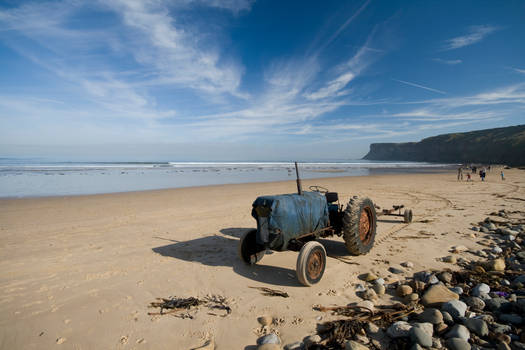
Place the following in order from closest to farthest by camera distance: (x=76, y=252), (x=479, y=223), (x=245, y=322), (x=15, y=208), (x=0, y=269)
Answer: (x=245, y=322)
(x=0, y=269)
(x=76, y=252)
(x=479, y=223)
(x=15, y=208)

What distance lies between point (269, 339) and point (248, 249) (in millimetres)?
2288

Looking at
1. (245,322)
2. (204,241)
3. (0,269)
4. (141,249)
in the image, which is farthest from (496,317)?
(0,269)

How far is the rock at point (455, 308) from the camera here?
3.07m

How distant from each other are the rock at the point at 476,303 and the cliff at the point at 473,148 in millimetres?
76849

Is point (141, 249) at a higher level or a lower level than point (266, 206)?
lower

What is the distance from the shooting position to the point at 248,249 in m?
5.07

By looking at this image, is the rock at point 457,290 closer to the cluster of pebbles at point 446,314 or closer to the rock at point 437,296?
the cluster of pebbles at point 446,314

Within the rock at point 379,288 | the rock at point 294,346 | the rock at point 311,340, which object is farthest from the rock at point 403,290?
the rock at point 294,346

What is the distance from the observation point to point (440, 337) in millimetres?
2797

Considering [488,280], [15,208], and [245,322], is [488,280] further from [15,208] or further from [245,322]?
[15,208]

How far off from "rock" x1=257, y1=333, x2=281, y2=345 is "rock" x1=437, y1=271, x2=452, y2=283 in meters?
3.21

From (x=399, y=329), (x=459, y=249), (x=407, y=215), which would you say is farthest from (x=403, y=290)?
(x=407, y=215)

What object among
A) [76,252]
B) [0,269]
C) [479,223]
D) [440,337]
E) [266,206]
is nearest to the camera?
[440,337]

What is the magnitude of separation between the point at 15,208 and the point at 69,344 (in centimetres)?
1122
